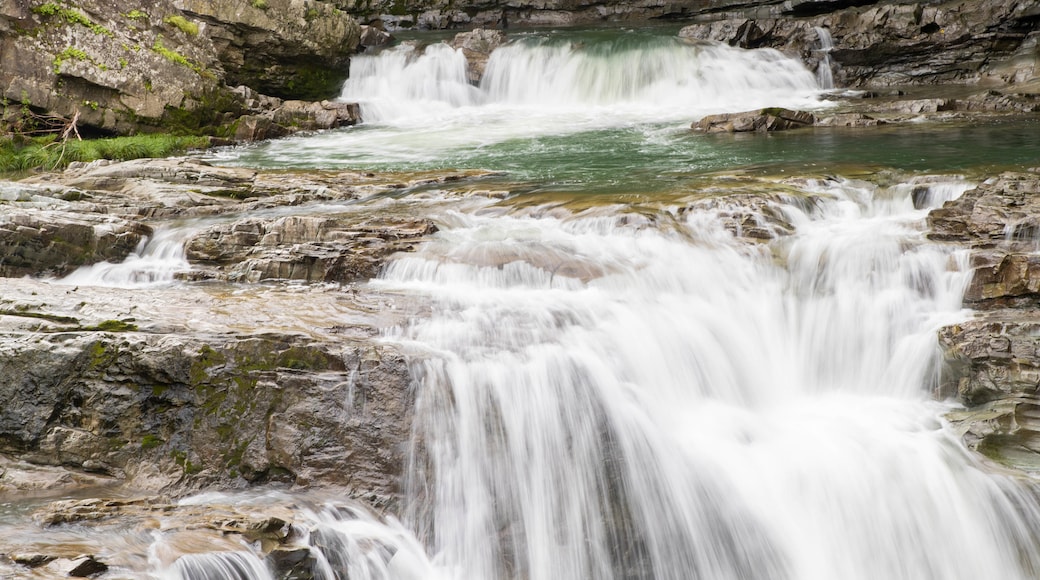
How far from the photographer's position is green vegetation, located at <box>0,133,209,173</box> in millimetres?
12305

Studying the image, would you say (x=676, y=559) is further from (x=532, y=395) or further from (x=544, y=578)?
(x=532, y=395)

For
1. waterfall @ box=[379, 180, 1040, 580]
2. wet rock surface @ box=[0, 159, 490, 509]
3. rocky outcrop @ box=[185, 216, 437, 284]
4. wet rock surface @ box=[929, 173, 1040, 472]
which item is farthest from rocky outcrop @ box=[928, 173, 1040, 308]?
rocky outcrop @ box=[185, 216, 437, 284]

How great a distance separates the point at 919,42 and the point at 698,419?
14.9 meters

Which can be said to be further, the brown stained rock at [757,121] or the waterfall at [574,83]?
the waterfall at [574,83]

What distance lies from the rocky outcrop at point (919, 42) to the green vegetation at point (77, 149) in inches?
497

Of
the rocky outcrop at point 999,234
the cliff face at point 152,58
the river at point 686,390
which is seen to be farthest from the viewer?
the cliff face at point 152,58

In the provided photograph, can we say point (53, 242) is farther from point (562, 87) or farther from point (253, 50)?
point (562, 87)

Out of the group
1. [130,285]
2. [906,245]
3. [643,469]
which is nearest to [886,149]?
[906,245]

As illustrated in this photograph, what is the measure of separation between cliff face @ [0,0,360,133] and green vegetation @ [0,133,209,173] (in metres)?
0.60

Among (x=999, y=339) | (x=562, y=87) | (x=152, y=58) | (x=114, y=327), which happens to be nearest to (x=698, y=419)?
(x=999, y=339)

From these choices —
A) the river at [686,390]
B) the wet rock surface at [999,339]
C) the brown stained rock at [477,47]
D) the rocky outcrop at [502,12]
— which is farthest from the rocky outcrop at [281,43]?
Result: the wet rock surface at [999,339]

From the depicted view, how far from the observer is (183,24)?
50.6 feet

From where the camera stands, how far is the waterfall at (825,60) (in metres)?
17.4

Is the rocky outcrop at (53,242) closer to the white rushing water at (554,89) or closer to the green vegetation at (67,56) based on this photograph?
the white rushing water at (554,89)
